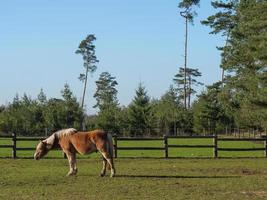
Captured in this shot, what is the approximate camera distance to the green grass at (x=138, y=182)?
11.3 meters

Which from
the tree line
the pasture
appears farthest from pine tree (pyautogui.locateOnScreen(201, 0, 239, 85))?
the pasture

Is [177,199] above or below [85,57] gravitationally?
below

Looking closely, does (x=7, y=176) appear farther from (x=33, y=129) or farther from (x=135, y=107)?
(x=33, y=129)

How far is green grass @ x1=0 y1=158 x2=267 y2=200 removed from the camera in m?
11.3

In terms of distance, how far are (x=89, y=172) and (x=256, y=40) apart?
14.0 metres

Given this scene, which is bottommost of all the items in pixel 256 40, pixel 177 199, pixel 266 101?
pixel 177 199

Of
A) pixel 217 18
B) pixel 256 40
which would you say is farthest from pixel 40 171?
pixel 217 18

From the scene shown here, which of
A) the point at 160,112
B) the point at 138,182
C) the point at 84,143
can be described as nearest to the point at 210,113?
the point at 160,112

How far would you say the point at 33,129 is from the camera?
2313 inches

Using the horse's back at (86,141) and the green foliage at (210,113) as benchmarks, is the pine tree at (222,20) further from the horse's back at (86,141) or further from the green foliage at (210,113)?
the horse's back at (86,141)

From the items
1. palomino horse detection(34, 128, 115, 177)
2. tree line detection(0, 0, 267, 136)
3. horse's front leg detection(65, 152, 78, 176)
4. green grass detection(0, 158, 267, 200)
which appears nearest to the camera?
green grass detection(0, 158, 267, 200)

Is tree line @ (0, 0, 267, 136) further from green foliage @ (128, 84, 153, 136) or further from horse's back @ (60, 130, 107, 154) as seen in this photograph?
horse's back @ (60, 130, 107, 154)

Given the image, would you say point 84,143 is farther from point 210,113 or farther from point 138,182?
point 210,113

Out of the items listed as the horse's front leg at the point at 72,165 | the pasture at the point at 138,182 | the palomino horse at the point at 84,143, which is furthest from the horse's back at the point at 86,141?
the pasture at the point at 138,182
